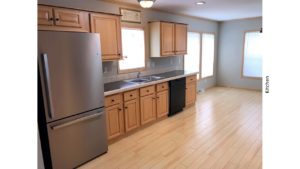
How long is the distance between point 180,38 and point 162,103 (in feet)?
5.80

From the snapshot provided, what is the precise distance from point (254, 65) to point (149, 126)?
4.69 metres

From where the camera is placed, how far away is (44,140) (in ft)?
7.49

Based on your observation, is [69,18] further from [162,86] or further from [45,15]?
[162,86]

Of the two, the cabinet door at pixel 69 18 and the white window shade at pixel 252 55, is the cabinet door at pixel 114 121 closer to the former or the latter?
the cabinet door at pixel 69 18

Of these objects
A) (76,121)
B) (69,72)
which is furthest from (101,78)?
(76,121)

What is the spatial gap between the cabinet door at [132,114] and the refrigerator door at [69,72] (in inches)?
27.2

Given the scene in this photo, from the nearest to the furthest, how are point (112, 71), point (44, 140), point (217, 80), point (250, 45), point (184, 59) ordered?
point (44, 140) < point (112, 71) < point (184, 59) < point (250, 45) < point (217, 80)

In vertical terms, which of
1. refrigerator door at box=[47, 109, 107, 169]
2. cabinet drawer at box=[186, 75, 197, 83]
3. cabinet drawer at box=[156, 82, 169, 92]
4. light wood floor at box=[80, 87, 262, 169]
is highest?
cabinet drawer at box=[186, 75, 197, 83]

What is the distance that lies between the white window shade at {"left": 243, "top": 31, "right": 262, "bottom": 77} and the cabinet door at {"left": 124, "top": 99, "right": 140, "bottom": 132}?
16.0 ft

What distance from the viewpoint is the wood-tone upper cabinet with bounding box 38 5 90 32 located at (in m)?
2.41

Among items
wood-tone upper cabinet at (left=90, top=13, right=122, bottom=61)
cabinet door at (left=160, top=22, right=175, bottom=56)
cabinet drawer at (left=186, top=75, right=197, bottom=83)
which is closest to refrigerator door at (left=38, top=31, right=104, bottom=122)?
wood-tone upper cabinet at (left=90, top=13, right=122, bottom=61)

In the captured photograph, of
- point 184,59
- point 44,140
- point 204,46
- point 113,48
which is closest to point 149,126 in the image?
point 113,48

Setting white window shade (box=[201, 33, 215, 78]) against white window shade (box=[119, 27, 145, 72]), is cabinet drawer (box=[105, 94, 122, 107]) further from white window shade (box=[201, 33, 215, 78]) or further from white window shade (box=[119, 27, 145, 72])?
white window shade (box=[201, 33, 215, 78])
